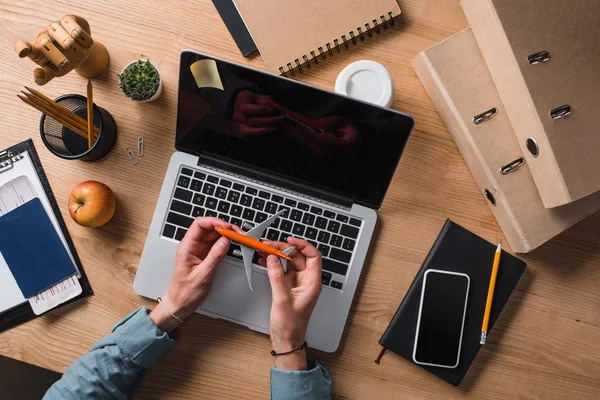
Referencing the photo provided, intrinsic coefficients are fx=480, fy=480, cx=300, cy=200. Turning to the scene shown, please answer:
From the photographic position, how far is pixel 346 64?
824 mm

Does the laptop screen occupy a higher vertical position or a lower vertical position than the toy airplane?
higher

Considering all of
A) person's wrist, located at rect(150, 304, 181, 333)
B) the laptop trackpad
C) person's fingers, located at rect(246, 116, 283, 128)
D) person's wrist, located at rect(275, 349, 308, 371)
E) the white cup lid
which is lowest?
person's wrist, located at rect(275, 349, 308, 371)

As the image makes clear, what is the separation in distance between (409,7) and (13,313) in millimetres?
856

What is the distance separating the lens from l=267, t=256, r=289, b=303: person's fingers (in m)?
0.70

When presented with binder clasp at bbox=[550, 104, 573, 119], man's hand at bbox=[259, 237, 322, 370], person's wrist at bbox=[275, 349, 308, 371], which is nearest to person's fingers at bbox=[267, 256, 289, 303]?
man's hand at bbox=[259, 237, 322, 370]

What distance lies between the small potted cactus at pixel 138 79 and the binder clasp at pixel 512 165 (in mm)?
571

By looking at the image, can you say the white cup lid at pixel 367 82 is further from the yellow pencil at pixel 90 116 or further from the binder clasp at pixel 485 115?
the yellow pencil at pixel 90 116

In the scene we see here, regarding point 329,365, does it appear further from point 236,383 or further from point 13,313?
point 13,313

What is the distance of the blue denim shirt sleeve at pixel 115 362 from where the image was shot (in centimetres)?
76

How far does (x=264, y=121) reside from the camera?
2.34ft

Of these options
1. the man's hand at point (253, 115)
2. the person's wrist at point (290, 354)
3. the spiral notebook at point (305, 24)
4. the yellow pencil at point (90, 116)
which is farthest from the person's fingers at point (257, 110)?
the person's wrist at point (290, 354)

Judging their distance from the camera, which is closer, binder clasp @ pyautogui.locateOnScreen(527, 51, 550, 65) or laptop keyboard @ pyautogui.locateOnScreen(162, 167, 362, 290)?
binder clasp @ pyautogui.locateOnScreen(527, 51, 550, 65)

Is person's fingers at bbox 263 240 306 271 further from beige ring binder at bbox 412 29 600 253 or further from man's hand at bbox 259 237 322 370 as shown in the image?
beige ring binder at bbox 412 29 600 253

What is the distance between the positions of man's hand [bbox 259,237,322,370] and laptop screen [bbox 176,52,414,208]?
0.12 metres
